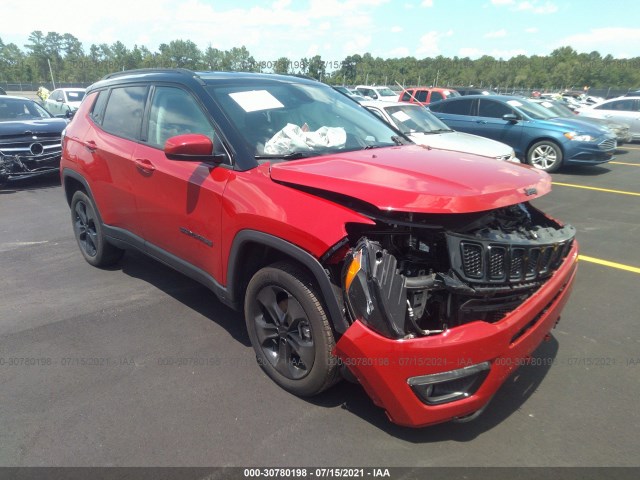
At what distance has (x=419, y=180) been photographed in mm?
2416

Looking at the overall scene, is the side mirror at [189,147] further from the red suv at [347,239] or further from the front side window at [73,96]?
the front side window at [73,96]

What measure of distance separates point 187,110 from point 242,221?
1.13 metres

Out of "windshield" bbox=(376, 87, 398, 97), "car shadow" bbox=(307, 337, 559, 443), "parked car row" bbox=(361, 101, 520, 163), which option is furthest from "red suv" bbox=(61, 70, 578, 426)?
"windshield" bbox=(376, 87, 398, 97)

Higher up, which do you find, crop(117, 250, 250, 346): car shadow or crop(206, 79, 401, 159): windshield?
crop(206, 79, 401, 159): windshield

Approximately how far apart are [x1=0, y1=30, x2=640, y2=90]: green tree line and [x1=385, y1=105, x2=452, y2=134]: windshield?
169 ft

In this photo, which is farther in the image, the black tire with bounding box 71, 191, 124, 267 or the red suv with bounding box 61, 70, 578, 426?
the black tire with bounding box 71, 191, 124, 267

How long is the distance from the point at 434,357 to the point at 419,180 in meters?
0.90

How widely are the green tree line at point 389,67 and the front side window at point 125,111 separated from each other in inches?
2253

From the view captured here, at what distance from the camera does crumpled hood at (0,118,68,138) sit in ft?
26.6

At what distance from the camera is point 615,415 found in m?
2.66

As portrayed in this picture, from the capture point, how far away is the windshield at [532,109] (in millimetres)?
10992

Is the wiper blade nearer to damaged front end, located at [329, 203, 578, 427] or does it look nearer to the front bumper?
damaged front end, located at [329, 203, 578, 427]

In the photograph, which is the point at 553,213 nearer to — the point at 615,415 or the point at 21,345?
the point at 615,415

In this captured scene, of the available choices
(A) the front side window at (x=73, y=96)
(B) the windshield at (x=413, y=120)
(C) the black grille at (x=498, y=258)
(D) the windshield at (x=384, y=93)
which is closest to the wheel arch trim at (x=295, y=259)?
(C) the black grille at (x=498, y=258)
